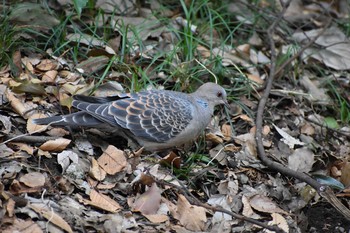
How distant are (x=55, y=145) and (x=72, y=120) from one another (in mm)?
267

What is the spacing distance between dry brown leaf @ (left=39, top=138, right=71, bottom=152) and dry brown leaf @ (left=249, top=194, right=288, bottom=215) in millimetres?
1525

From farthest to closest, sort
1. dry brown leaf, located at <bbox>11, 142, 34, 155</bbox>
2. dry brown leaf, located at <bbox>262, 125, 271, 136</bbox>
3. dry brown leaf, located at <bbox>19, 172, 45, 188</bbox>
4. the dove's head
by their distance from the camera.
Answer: dry brown leaf, located at <bbox>262, 125, 271, 136</bbox> → the dove's head → dry brown leaf, located at <bbox>11, 142, 34, 155</bbox> → dry brown leaf, located at <bbox>19, 172, 45, 188</bbox>

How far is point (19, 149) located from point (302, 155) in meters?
2.58

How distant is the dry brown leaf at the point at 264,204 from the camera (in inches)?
204

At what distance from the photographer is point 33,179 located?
461 centimetres

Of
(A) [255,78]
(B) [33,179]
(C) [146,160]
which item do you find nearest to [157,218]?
(C) [146,160]

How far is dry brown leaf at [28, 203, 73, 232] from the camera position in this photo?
4.27m

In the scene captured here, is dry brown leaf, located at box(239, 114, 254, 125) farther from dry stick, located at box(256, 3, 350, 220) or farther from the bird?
the bird

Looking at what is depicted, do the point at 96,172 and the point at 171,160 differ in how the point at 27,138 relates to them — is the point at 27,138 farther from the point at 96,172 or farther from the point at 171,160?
the point at 171,160

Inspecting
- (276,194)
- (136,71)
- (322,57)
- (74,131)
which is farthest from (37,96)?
(322,57)

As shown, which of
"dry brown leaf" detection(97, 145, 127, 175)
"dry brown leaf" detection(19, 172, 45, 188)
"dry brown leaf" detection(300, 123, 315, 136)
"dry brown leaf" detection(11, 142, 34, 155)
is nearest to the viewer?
"dry brown leaf" detection(19, 172, 45, 188)

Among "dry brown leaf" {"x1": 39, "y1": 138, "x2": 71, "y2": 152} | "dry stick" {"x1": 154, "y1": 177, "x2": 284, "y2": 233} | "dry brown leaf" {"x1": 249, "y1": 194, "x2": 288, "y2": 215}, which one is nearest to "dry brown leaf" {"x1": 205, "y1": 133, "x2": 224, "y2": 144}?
"dry brown leaf" {"x1": 249, "y1": 194, "x2": 288, "y2": 215}

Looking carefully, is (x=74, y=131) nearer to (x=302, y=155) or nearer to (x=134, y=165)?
(x=134, y=165)

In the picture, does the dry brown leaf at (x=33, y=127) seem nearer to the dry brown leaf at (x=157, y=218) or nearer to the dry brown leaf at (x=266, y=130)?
the dry brown leaf at (x=157, y=218)
